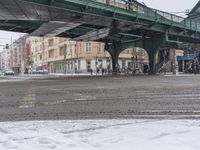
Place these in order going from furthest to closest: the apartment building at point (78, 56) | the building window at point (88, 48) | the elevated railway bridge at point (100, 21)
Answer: the building window at point (88, 48), the apartment building at point (78, 56), the elevated railway bridge at point (100, 21)

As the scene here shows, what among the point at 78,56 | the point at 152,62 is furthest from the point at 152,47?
the point at 78,56

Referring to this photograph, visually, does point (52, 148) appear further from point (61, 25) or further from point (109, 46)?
point (109, 46)

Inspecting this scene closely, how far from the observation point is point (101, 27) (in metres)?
48.6

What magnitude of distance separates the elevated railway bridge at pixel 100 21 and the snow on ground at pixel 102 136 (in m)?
26.3

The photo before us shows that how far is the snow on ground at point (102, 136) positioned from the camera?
5.43m

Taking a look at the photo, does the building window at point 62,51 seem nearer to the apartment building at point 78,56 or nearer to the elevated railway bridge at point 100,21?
the apartment building at point 78,56

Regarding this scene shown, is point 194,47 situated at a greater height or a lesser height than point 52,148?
greater

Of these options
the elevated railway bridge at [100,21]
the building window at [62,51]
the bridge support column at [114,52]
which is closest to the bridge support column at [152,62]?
the elevated railway bridge at [100,21]

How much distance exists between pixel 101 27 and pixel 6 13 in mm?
15018

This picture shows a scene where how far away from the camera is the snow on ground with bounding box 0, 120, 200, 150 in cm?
543

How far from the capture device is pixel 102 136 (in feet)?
20.4

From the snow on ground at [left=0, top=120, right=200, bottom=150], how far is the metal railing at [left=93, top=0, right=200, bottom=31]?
34613mm

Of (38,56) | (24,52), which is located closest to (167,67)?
(38,56)

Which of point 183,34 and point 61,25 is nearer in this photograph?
point 61,25
